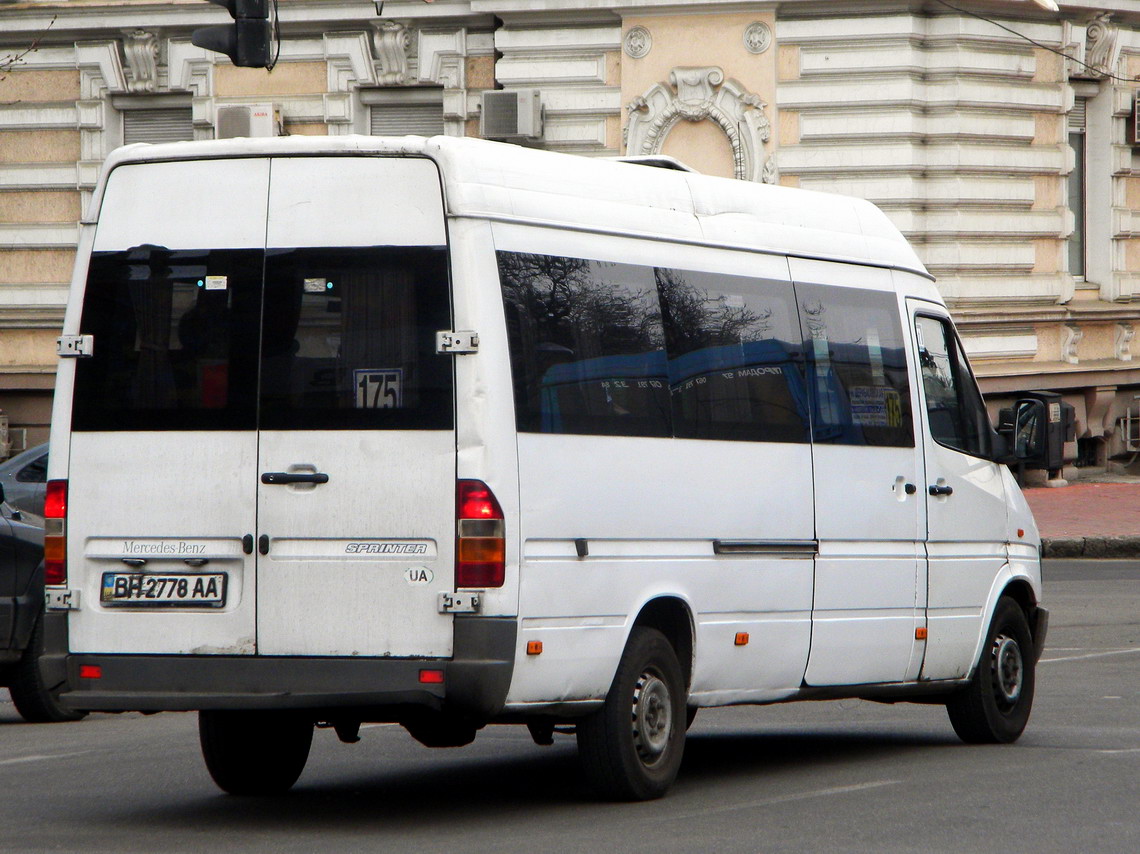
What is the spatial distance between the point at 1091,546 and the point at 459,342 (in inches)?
572

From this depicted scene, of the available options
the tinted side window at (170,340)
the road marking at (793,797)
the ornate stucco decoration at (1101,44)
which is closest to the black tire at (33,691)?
the tinted side window at (170,340)

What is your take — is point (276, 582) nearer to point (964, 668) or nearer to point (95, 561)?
point (95, 561)

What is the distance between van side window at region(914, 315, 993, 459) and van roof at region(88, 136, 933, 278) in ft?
1.30

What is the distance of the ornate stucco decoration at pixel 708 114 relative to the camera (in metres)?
23.9

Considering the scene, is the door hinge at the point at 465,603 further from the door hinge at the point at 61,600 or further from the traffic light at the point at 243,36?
the traffic light at the point at 243,36

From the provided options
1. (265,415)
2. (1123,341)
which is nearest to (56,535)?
(265,415)

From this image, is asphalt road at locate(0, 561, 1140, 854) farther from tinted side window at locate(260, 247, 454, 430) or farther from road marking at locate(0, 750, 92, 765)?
tinted side window at locate(260, 247, 454, 430)

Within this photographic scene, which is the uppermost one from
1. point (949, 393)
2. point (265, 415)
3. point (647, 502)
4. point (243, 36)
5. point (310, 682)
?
point (243, 36)

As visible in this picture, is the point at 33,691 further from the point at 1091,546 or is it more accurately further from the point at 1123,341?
the point at 1123,341

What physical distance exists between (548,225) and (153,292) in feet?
4.98

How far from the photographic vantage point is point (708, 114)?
2412 centimetres

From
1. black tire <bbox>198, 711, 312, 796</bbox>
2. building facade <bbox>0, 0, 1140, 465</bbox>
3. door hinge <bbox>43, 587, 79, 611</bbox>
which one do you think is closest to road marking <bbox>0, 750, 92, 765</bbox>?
black tire <bbox>198, 711, 312, 796</bbox>

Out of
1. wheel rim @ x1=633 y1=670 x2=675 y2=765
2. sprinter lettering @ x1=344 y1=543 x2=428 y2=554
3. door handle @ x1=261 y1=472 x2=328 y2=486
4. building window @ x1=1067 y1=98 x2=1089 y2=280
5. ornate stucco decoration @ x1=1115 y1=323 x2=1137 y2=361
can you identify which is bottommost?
wheel rim @ x1=633 y1=670 x2=675 y2=765

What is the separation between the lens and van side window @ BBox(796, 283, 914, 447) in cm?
893
